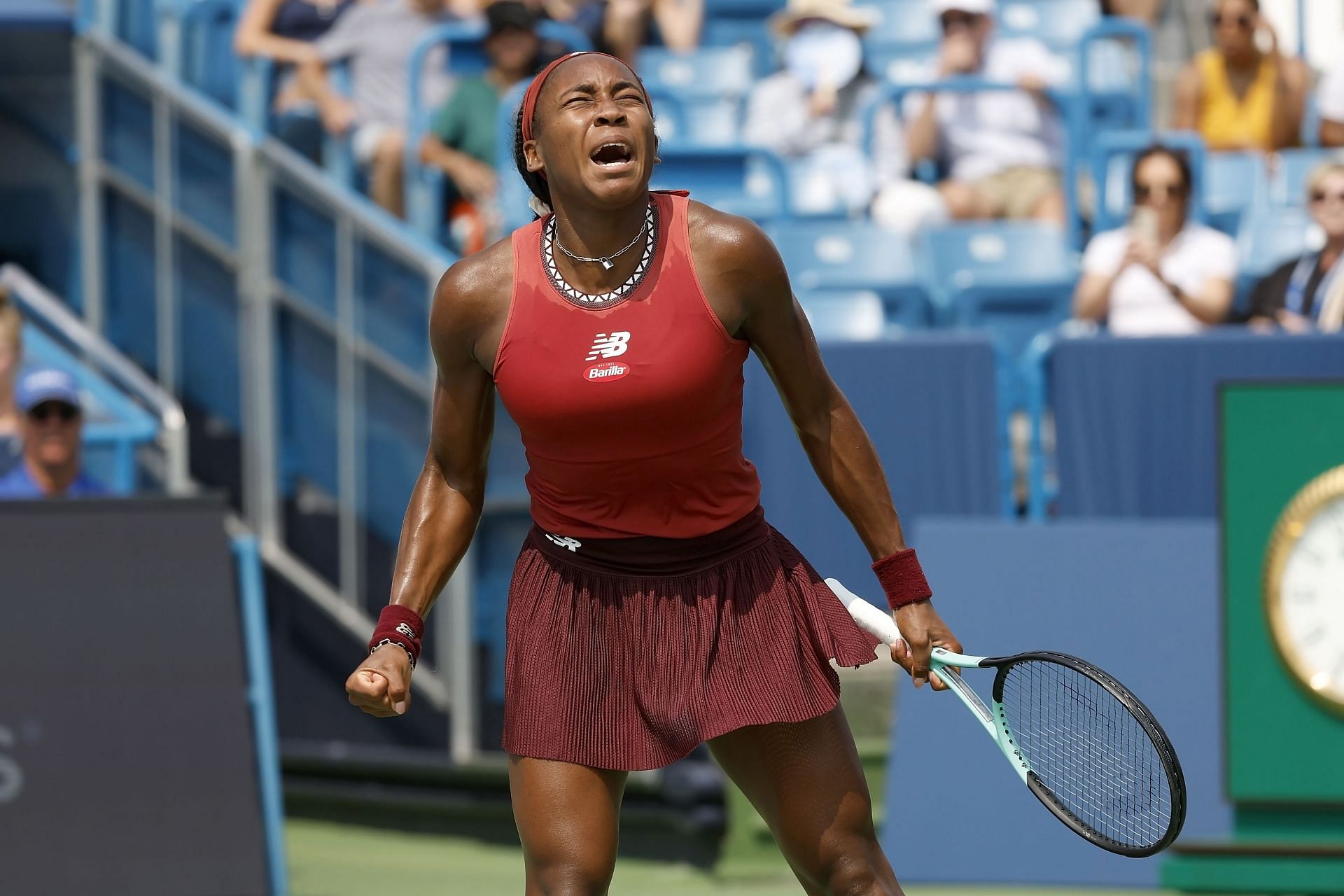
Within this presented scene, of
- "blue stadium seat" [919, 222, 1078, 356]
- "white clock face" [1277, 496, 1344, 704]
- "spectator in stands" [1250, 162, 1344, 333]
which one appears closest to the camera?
"white clock face" [1277, 496, 1344, 704]

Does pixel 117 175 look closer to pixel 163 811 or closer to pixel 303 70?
pixel 303 70

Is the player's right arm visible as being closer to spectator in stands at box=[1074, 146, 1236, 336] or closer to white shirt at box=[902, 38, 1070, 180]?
spectator in stands at box=[1074, 146, 1236, 336]

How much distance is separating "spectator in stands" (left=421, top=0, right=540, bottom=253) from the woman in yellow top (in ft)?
9.28

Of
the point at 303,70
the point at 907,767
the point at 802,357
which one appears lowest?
the point at 907,767

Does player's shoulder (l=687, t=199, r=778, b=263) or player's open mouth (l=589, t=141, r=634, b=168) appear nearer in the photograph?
player's open mouth (l=589, t=141, r=634, b=168)

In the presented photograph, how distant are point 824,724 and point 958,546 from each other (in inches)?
110

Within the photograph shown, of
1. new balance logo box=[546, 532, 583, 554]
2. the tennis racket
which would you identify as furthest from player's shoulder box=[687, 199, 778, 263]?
the tennis racket

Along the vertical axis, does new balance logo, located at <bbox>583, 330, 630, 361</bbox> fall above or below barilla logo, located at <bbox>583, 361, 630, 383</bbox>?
above

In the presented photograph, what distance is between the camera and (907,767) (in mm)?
5984

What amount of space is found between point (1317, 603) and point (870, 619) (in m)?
2.11

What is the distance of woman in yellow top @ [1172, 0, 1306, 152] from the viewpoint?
8477 mm

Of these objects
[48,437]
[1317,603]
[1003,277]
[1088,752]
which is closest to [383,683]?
[1088,752]

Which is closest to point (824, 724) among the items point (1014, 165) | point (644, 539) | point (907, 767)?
point (644, 539)

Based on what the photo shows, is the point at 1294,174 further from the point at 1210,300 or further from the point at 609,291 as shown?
the point at 609,291
